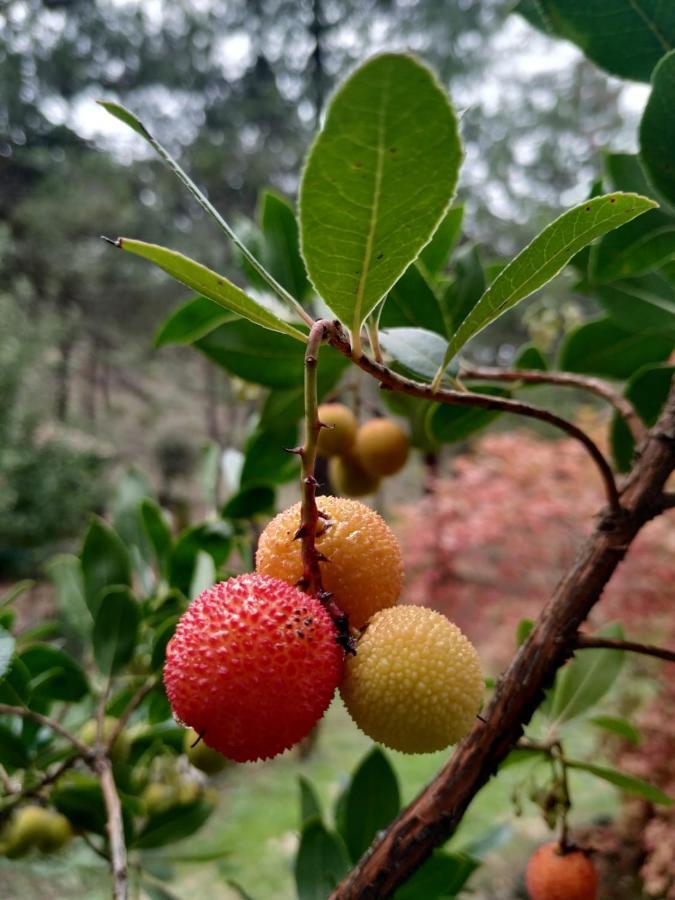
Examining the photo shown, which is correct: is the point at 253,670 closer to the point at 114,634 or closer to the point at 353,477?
the point at 114,634

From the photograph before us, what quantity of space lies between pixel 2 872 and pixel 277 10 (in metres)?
8.44

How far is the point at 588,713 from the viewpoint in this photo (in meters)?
0.72

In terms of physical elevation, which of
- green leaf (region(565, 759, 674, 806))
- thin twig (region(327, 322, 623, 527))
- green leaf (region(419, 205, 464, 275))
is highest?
green leaf (region(419, 205, 464, 275))

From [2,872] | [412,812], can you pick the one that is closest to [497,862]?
[2,872]

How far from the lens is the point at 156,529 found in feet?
2.70

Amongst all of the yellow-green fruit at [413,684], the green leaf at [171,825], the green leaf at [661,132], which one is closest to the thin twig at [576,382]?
the green leaf at [661,132]

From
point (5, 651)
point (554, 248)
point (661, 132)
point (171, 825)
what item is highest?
point (661, 132)

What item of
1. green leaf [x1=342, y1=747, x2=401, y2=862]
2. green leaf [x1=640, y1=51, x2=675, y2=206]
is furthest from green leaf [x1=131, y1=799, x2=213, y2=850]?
green leaf [x1=640, y1=51, x2=675, y2=206]

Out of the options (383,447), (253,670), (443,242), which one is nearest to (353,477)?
(383,447)

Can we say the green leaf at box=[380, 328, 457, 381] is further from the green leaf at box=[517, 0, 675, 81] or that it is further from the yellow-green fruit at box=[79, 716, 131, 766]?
the yellow-green fruit at box=[79, 716, 131, 766]

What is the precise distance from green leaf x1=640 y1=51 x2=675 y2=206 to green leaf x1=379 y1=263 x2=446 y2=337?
19cm

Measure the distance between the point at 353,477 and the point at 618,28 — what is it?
53 cm

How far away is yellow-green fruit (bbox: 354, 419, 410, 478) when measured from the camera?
32.4 inches

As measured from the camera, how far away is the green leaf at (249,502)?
78cm
